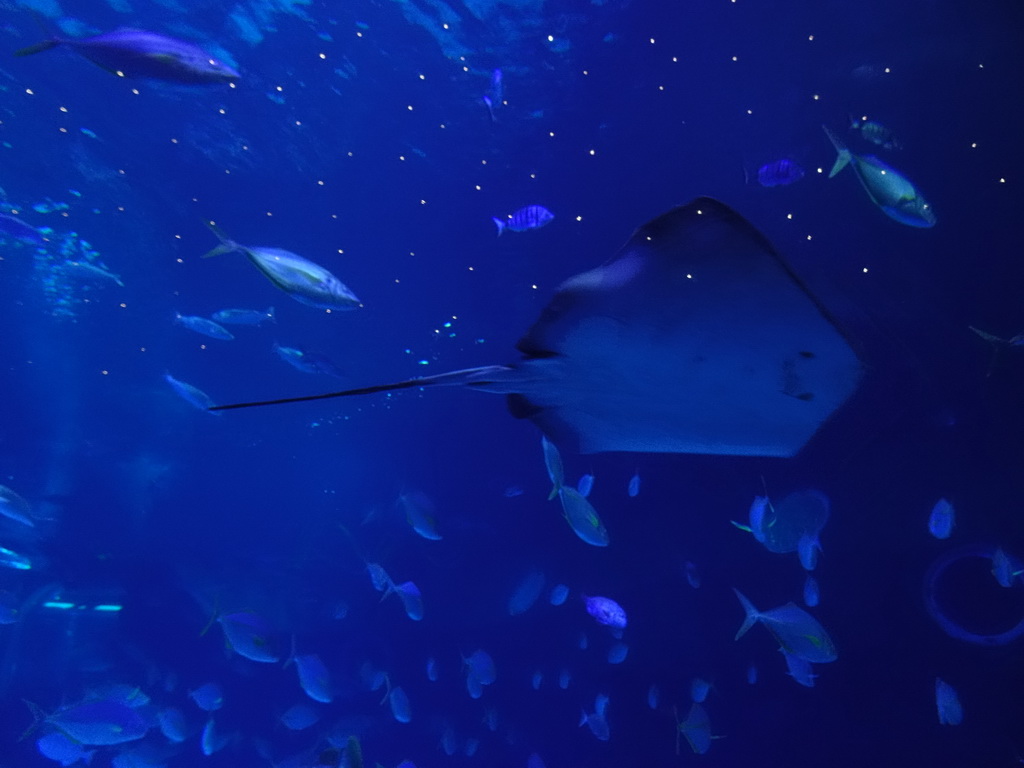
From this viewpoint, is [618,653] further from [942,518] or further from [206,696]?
[206,696]

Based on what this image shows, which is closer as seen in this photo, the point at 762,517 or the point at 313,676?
the point at 762,517

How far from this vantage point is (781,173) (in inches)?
174

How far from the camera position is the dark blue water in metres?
4.91

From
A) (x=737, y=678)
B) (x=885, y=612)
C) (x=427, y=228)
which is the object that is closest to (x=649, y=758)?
(x=737, y=678)

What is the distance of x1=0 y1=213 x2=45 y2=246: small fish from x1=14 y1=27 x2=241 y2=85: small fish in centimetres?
503

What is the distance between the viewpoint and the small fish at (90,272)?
8.08 m

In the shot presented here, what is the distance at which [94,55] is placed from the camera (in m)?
2.75

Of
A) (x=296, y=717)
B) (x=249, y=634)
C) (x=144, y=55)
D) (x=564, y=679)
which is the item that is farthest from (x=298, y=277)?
(x=564, y=679)

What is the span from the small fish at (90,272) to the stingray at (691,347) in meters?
8.05

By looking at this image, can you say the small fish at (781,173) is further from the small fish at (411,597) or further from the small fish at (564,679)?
the small fish at (564,679)

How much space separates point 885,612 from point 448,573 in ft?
20.2

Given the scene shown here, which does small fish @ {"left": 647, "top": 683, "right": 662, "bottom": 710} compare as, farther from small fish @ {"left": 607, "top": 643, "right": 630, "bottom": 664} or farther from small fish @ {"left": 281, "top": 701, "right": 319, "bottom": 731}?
small fish @ {"left": 281, "top": 701, "right": 319, "bottom": 731}

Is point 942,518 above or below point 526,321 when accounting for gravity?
below

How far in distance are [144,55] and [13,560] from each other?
11.6 m
